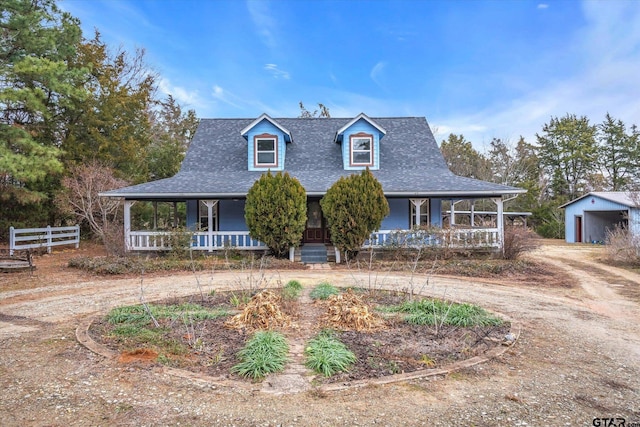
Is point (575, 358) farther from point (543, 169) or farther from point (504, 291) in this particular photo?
point (543, 169)

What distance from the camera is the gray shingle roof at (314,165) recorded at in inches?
548

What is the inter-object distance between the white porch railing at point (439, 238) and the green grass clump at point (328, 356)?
899cm

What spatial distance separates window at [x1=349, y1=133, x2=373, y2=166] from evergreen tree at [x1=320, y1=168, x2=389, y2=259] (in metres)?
3.83

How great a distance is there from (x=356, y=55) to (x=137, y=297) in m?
16.8

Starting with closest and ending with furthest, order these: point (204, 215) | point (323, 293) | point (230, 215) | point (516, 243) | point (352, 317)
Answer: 1. point (352, 317)
2. point (323, 293)
3. point (516, 243)
4. point (230, 215)
5. point (204, 215)

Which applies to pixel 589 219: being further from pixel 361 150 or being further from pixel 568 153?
pixel 361 150

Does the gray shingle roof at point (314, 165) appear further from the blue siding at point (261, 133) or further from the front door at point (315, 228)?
the front door at point (315, 228)

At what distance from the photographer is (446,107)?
24797mm

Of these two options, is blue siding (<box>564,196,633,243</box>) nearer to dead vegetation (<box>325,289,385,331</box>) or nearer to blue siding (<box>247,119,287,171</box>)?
blue siding (<box>247,119,287,171</box>)

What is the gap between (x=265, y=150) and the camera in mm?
16641

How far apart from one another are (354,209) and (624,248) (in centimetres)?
1058

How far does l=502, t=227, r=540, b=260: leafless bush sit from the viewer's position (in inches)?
527

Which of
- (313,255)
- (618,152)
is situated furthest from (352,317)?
(618,152)

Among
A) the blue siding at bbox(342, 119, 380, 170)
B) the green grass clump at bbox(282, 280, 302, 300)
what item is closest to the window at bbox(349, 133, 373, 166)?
the blue siding at bbox(342, 119, 380, 170)
